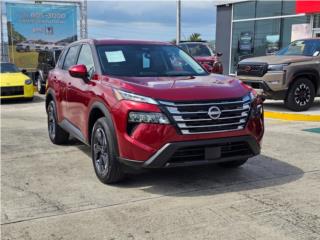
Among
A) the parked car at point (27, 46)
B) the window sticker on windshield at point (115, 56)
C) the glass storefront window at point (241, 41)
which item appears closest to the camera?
the window sticker on windshield at point (115, 56)

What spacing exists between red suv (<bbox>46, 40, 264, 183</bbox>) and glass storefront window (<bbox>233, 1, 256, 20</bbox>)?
→ 18.2 m

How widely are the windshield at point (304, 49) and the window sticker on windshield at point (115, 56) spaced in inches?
272

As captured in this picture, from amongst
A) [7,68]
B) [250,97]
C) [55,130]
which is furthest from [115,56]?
[7,68]

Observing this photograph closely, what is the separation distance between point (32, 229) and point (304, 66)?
27.7 ft

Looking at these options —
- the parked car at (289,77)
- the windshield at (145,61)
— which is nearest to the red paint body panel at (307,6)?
the parked car at (289,77)

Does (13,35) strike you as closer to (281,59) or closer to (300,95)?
(281,59)

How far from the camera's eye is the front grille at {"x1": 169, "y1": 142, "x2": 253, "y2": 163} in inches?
181

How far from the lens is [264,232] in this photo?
12.3 ft

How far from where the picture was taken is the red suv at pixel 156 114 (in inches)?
178

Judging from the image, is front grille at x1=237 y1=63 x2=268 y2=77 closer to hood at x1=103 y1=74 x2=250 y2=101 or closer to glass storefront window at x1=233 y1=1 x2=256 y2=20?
hood at x1=103 y1=74 x2=250 y2=101

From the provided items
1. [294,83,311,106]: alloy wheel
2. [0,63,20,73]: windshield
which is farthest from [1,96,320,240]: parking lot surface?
[0,63,20,73]: windshield

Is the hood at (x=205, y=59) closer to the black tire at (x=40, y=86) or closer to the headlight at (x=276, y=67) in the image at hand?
Answer: the headlight at (x=276, y=67)

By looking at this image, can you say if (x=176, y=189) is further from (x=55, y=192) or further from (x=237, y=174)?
(x=55, y=192)

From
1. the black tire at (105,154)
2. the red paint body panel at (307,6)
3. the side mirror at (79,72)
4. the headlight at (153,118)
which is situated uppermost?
the red paint body panel at (307,6)
